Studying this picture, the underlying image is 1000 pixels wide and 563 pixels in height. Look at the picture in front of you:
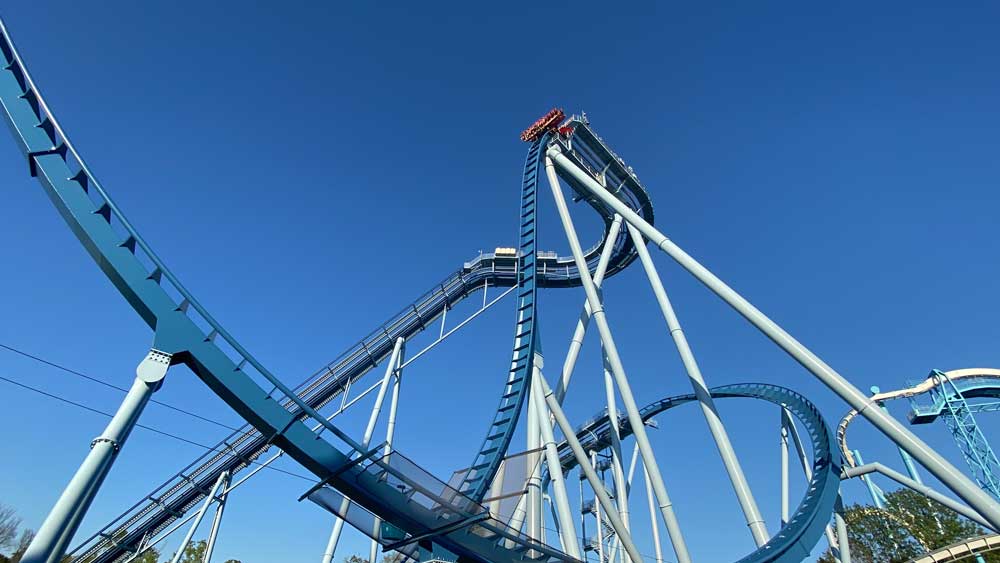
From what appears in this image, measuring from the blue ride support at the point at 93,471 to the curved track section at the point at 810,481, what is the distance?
7977mm

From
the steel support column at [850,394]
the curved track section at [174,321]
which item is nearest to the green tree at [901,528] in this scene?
the steel support column at [850,394]

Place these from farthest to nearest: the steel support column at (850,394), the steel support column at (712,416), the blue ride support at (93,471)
Result: the steel support column at (712,416), the steel support column at (850,394), the blue ride support at (93,471)

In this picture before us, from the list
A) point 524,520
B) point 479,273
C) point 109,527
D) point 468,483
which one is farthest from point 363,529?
point 479,273

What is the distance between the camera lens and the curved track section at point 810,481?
334 inches

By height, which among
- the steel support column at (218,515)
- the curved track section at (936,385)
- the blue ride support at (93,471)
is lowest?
the blue ride support at (93,471)

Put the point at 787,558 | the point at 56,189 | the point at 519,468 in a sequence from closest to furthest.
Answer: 1. the point at 56,189
2. the point at 519,468
3. the point at 787,558

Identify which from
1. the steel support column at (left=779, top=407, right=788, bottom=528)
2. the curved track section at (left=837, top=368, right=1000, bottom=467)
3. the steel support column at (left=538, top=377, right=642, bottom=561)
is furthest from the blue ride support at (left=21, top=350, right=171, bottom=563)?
the curved track section at (left=837, top=368, right=1000, bottom=467)

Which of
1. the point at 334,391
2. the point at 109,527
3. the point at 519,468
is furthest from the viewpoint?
the point at 334,391

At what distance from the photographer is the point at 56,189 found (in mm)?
5555

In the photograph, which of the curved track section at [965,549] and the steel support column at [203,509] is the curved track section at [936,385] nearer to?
the curved track section at [965,549]

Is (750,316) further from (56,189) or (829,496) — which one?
(56,189)

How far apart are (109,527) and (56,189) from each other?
27.7 ft

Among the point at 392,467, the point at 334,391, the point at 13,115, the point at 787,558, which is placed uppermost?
the point at 334,391

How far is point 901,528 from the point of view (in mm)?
19328
